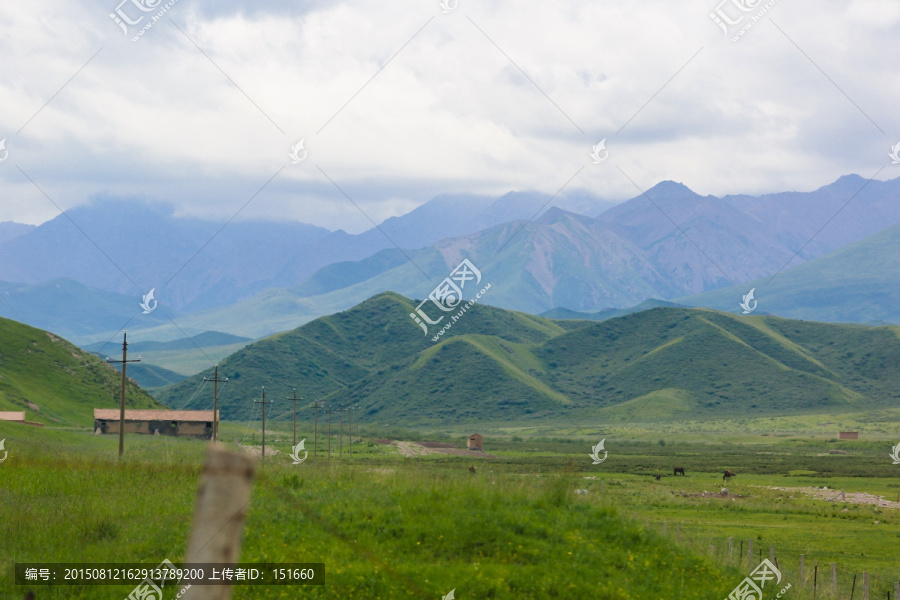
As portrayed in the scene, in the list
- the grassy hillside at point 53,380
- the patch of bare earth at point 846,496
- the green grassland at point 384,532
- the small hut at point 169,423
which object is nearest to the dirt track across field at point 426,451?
the small hut at point 169,423

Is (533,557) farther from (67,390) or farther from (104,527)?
(67,390)

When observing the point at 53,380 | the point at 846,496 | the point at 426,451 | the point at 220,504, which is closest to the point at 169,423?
the point at 53,380

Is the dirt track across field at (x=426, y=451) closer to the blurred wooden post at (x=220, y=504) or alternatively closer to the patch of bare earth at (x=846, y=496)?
the patch of bare earth at (x=846, y=496)

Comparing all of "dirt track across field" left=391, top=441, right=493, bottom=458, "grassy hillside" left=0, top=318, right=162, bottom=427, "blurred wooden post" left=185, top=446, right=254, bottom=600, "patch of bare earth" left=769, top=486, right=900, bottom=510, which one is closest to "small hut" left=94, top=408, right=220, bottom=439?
"grassy hillside" left=0, top=318, right=162, bottom=427

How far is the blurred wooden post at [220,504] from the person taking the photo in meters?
5.05

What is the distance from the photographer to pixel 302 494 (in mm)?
23156

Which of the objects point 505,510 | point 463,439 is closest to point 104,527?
point 505,510

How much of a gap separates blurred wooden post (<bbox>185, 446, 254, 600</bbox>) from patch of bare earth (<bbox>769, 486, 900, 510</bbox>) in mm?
62126

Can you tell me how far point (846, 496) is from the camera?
65.8 m

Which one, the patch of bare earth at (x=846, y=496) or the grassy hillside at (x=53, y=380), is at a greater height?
the grassy hillside at (x=53, y=380)

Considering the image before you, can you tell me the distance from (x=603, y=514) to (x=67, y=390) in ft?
363

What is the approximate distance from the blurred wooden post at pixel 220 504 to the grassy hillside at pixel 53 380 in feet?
335

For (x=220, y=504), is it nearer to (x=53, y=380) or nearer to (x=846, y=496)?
(x=846, y=496)

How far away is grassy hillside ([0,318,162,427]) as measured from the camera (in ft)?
344
